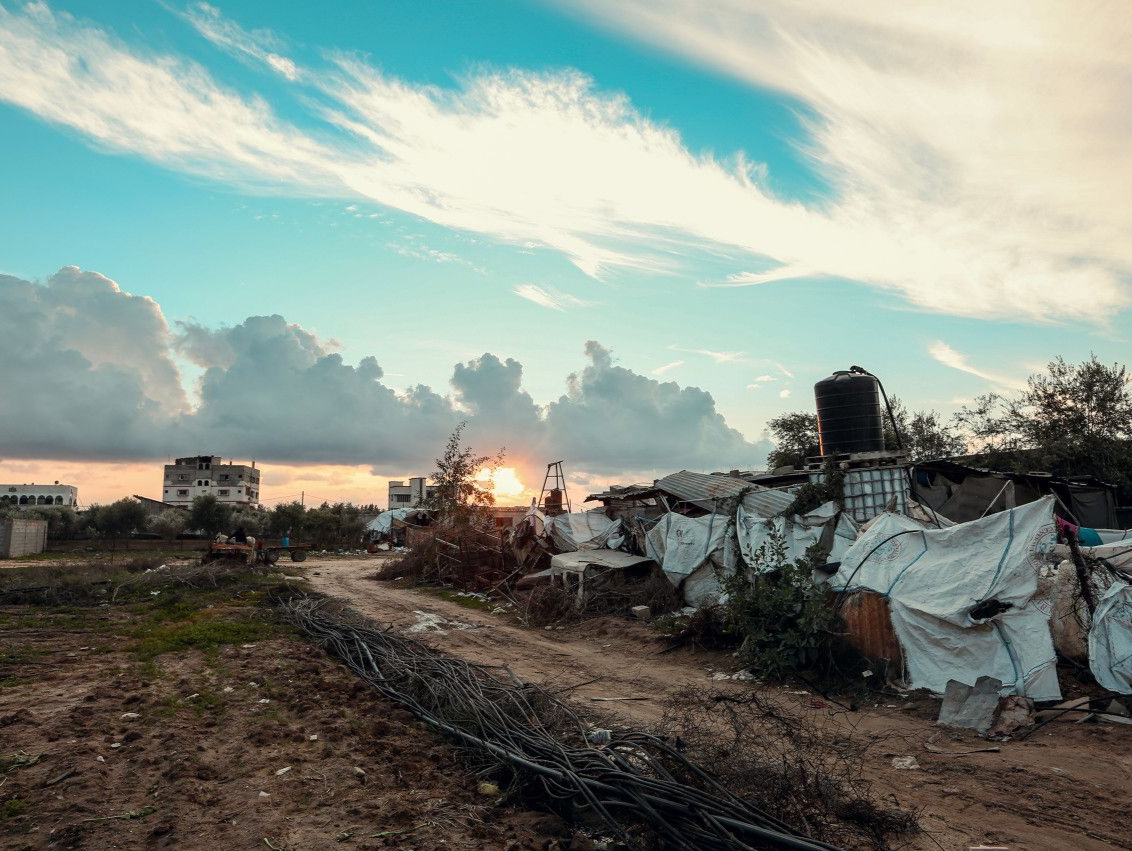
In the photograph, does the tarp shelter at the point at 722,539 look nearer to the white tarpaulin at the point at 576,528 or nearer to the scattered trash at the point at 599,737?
the white tarpaulin at the point at 576,528

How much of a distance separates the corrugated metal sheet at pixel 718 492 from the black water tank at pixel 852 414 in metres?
2.54

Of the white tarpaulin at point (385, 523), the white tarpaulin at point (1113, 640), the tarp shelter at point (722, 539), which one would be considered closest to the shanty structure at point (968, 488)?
the tarp shelter at point (722, 539)

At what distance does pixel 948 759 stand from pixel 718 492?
12777 mm

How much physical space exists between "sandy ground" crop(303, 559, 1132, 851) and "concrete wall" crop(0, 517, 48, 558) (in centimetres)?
3340

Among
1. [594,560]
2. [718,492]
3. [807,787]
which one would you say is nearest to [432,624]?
[594,560]

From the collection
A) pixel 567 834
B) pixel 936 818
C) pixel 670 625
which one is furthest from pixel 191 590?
pixel 936 818

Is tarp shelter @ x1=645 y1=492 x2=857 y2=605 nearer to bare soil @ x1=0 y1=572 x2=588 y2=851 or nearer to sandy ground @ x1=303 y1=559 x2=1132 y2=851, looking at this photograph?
sandy ground @ x1=303 y1=559 x2=1132 y2=851

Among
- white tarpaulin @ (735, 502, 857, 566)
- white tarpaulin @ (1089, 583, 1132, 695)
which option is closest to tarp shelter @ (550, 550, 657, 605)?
white tarpaulin @ (735, 502, 857, 566)

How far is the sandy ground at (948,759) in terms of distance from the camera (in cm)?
456

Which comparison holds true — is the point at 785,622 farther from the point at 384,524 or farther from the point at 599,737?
the point at 384,524

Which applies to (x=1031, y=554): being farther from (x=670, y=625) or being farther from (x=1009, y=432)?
(x=1009, y=432)

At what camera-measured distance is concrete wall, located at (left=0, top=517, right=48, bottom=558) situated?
34.8m

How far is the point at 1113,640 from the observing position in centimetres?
733

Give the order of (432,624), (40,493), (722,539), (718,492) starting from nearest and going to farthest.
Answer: (722,539), (432,624), (718,492), (40,493)
